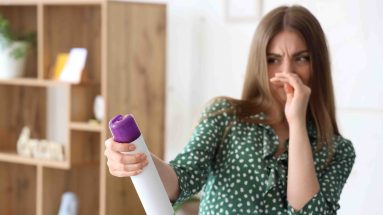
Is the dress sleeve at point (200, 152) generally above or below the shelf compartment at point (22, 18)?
below

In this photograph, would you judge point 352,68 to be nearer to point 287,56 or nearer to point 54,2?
point 287,56

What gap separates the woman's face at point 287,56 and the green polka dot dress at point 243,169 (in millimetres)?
153

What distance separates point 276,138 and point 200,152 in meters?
0.23

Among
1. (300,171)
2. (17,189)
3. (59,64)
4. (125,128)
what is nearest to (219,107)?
(300,171)

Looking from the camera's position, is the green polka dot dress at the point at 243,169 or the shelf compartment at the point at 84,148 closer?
the green polka dot dress at the point at 243,169

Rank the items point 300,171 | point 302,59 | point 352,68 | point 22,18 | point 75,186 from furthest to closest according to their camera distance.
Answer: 1. point 22,18
2. point 75,186
3. point 352,68
4. point 302,59
5. point 300,171

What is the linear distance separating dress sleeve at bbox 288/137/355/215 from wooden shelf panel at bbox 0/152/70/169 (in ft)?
5.59

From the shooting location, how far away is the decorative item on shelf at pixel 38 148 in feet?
10.7

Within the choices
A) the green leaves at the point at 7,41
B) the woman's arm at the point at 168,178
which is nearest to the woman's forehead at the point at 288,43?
the woman's arm at the point at 168,178

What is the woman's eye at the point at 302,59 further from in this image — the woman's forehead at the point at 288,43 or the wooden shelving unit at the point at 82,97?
the wooden shelving unit at the point at 82,97

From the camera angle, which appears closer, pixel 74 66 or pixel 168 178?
pixel 168 178

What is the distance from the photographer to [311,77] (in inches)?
69.4

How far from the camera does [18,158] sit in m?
3.37

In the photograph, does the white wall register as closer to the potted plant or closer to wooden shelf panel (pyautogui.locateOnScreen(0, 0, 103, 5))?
wooden shelf panel (pyautogui.locateOnScreen(0, 0, 103, 5))
